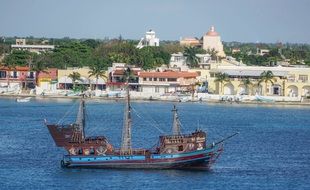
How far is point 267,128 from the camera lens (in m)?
78.6

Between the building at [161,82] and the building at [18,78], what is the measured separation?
36.6 feet

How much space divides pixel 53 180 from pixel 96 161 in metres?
3.69

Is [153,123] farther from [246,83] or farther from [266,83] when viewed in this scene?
[266,83]

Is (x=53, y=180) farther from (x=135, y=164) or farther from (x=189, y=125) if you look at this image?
(x=189, y=125)

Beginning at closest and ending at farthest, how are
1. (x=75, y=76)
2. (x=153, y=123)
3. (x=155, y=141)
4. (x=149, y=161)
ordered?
1. (x=149, y=161)
2. (x=155, y=141)
3. (x=153, y=123)
4. (x=75, y=76)

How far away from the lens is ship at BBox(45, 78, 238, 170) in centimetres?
5378

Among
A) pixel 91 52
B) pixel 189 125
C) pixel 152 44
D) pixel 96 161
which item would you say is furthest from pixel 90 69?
pixel 96 161

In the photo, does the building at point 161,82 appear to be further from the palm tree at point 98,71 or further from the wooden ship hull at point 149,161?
the wooden ship hull at point 149,161

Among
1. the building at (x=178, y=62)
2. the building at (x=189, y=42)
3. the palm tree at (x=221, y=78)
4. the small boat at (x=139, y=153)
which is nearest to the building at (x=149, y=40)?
the building at (x=189, y=42)

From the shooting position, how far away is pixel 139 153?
2130 inches

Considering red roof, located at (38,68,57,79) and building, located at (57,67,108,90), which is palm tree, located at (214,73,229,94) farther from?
red roof, located at (38,68,57,79)

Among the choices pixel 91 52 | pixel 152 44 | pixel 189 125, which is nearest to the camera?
pixel 189 125

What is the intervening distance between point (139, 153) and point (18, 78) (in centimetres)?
5939

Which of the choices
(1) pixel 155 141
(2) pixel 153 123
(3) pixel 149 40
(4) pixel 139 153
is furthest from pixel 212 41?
(4) pixel 139 153
